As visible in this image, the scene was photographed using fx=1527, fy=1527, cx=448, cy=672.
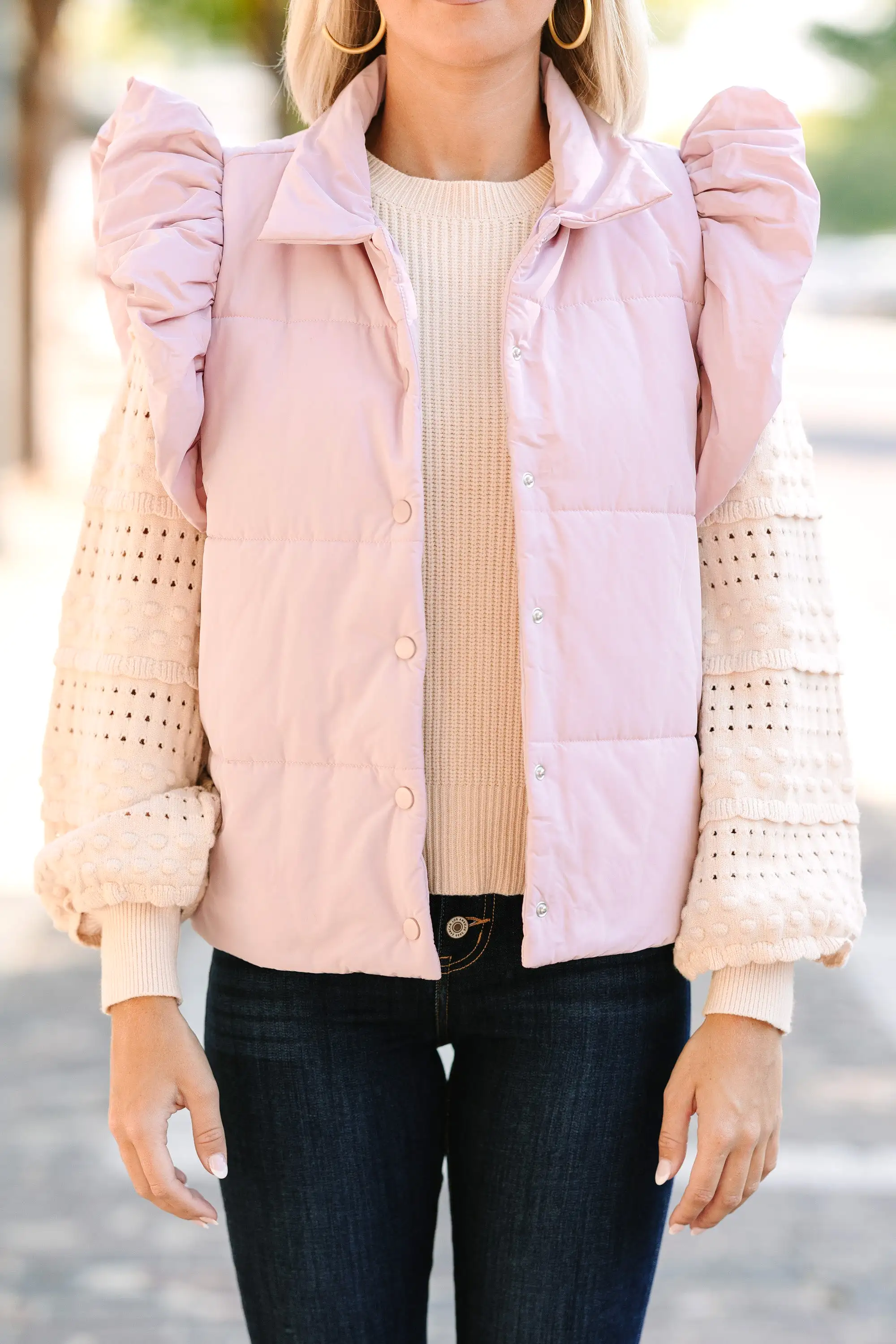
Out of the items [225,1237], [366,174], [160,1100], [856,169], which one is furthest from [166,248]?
[856,169]

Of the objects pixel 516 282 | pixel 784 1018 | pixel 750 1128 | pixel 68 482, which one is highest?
pixel 68 482

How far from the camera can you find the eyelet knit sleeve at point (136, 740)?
61.9 inches

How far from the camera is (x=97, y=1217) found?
10.6 feet

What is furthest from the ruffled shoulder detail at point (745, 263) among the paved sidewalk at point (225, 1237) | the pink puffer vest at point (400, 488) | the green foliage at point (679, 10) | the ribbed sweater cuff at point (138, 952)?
the green foliage at point (679, 10)

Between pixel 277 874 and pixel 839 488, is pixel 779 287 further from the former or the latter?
pixel 839 488

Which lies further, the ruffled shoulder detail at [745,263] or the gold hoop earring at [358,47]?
the gold hoop earring at [358,47]

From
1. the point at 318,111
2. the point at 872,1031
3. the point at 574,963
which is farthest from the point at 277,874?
the point at 872,1031

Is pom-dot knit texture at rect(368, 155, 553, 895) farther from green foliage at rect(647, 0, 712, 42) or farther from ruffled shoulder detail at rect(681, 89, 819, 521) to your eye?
green foliage at rect(647, 0, 712, 42)

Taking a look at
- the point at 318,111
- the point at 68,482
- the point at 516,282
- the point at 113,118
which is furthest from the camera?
the point at 68,482

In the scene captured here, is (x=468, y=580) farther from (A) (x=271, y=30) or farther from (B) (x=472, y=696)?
(A) (x=271, y=30)

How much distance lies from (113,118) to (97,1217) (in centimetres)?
239

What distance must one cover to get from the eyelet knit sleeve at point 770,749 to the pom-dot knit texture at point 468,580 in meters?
0.21

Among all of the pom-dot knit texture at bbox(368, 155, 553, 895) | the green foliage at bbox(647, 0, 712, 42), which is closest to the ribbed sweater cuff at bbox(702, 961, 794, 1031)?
the pom-dot knit texture at bbox(368, 155, 553, 895)

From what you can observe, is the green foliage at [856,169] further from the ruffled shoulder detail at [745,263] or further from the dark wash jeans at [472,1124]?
the dark wash jeans at [472,1124]
